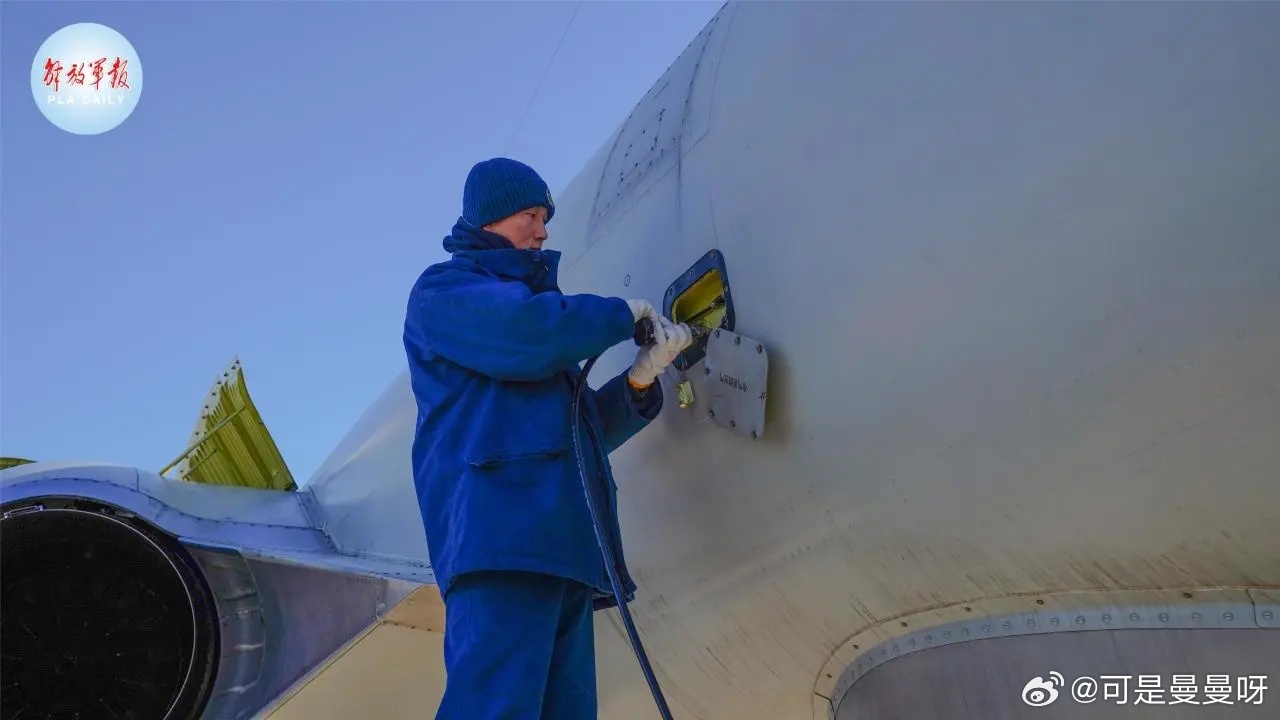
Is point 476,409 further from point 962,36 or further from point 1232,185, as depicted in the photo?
point 1232,185

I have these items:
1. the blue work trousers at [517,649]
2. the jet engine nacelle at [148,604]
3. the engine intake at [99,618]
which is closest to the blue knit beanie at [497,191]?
the blue work trousers at [517,649]

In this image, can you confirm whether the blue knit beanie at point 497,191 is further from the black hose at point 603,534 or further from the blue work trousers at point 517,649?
the blue work trousers at point 517,649

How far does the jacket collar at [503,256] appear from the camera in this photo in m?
2.52

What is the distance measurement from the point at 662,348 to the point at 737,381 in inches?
7.6

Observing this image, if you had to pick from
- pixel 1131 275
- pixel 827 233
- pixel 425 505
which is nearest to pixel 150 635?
pixel 425 505

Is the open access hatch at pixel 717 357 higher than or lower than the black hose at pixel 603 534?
higher

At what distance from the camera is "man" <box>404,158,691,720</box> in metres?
2.20

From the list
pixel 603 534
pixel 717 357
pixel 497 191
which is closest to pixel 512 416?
pixel 603 534

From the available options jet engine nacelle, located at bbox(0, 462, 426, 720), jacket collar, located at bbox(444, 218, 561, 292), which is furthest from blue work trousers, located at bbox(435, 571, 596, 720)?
jet engine nacelle, located at bbox(0, 462, 426, 720)

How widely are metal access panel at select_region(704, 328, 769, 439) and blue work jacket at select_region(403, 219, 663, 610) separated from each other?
19 centimetres

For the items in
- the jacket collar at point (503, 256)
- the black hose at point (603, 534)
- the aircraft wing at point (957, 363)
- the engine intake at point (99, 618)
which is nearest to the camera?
the aircraft wing at point (957, 363)

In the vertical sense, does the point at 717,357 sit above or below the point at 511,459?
above

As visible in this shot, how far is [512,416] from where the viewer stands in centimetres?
236

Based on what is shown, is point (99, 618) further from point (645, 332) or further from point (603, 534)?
point (645, 332)
